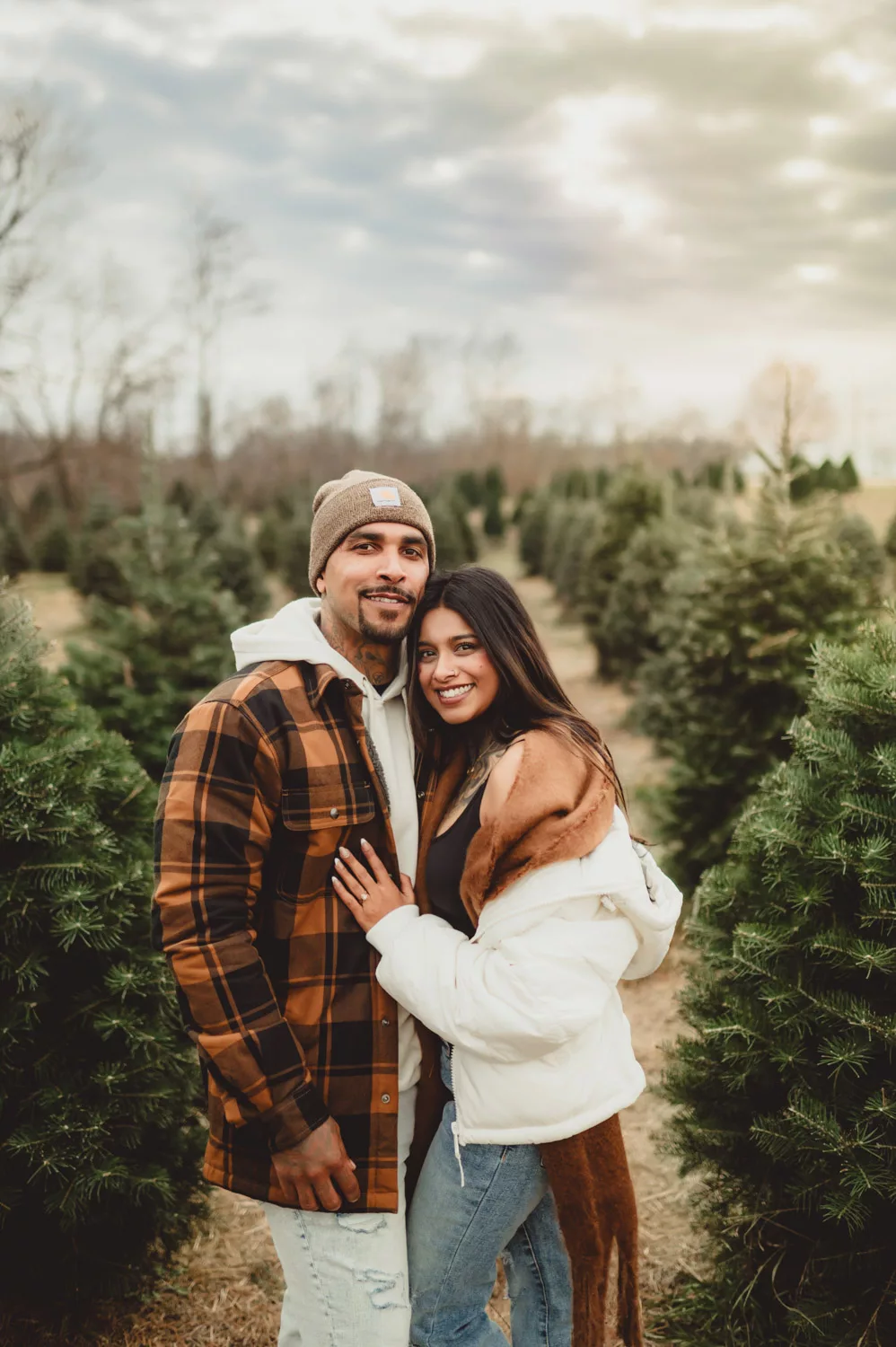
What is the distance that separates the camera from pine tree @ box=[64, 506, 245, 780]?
5.51 meters

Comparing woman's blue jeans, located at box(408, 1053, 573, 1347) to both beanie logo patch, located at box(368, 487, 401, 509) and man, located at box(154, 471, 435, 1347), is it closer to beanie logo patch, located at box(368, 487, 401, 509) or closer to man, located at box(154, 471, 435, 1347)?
man, located at box(154, 471, 435, 1347)

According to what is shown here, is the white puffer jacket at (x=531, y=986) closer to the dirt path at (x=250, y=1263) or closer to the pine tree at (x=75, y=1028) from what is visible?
the pine tree at (x=75, y=1028)

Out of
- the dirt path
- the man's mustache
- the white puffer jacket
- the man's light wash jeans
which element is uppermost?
the man's mustache

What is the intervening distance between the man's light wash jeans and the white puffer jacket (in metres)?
0.32

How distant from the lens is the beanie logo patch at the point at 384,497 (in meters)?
2.59

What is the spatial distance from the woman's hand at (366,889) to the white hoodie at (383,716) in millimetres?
125

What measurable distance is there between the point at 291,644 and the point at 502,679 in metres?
0.57

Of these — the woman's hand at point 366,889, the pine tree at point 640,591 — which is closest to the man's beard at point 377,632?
the woman's hand at point 366,889

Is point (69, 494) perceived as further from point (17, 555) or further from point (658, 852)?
point (658, 852)

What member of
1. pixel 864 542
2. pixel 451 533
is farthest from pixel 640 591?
pixel 451 533

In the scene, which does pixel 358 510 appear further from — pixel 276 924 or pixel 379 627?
pixel 276 924

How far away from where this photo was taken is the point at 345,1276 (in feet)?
7.36

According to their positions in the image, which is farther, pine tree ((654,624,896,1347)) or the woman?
pine tree ((654,624,896,1347))

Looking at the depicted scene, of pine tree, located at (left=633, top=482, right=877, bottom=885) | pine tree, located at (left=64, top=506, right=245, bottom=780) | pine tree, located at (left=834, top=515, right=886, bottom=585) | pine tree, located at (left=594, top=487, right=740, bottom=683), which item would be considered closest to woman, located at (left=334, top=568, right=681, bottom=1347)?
pine tree, located at (left=64, top=506, right=245, bottom=780)
